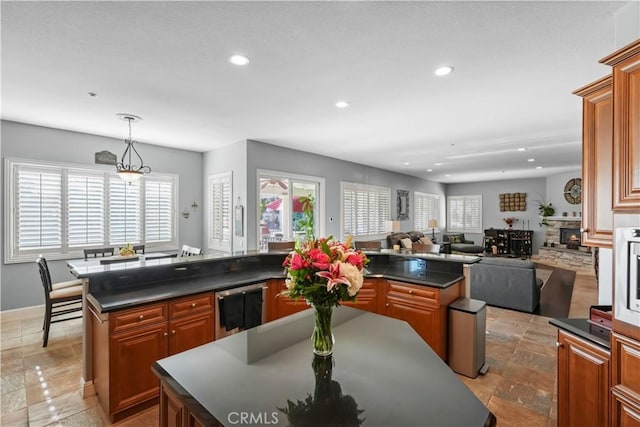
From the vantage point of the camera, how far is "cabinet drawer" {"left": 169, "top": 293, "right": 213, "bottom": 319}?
2533 millimetres

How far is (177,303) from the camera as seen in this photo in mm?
2559

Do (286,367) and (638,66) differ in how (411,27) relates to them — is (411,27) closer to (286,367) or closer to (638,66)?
(638,66)

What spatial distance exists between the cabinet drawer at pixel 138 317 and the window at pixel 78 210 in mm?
3616

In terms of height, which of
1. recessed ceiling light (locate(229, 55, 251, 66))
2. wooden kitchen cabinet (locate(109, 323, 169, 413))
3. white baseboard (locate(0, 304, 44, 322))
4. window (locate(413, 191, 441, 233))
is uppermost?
recessed ceiling light (locate(229, 55, 251, 66))

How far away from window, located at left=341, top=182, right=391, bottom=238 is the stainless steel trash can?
4.33m

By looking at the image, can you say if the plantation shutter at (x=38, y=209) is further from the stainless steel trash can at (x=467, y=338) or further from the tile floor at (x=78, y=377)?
the stainless steel trash can at (x=467, y=338)

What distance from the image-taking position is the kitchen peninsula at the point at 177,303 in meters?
2.28

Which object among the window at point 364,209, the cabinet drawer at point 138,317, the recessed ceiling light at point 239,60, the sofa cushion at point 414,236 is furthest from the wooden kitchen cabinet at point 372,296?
the sofa cushion at point 414,236

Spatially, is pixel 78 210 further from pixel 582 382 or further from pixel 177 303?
pixel 582 382

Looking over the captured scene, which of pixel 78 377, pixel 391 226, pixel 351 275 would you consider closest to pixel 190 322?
pixel 78 377

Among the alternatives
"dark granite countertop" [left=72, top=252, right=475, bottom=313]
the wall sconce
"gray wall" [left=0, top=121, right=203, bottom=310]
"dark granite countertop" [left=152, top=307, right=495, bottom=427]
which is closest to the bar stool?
"dark granite countertop" [left=72, top=252, right=475, bottom=313]

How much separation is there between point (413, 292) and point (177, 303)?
228 centimetres

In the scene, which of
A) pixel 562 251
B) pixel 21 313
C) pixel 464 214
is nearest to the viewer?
pixel 21 313

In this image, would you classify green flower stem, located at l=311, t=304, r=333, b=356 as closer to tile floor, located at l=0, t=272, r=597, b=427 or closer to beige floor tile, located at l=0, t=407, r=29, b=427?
tile floor, located at l=0, t=272, r=597, b=427
